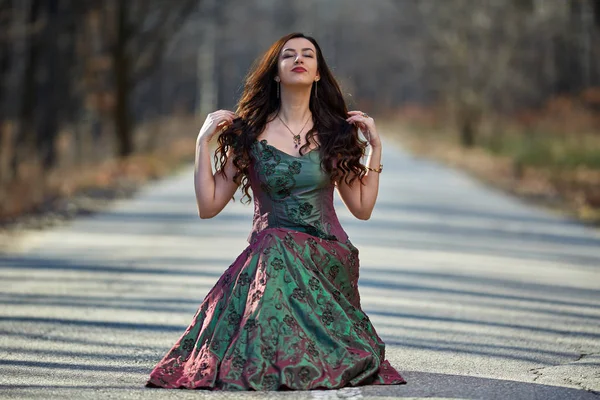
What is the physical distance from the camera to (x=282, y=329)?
19.1 ft

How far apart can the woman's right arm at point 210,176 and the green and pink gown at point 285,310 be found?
13 cm

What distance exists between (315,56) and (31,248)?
314 inches

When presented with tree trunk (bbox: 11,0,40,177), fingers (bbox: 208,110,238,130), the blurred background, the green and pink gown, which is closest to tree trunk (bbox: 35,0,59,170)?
the blurred background

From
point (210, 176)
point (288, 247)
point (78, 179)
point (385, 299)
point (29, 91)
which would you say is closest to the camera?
point (288, 247)

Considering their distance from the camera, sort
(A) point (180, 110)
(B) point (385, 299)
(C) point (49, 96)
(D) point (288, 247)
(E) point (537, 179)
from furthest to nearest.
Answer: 1. (A) point (180, 110)
2. (C) point (49, 96)
3. (E) point (537, 179)
4. (B) point (385, 299)
5. (D) point (288, 247)

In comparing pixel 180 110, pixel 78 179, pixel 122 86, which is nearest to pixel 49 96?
pixel 122 86

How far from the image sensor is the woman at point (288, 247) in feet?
19.1

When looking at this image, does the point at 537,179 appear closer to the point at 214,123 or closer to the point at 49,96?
the point at 49,96

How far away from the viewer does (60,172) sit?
2452 cm

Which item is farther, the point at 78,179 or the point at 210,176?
the point at 78,179

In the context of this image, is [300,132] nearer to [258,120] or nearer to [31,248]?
[258,120]

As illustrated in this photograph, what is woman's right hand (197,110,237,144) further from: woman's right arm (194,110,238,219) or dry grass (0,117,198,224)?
dry grass (0,117,198,224)

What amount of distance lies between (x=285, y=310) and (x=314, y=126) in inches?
37.3

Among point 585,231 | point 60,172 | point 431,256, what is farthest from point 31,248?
point 60,172
